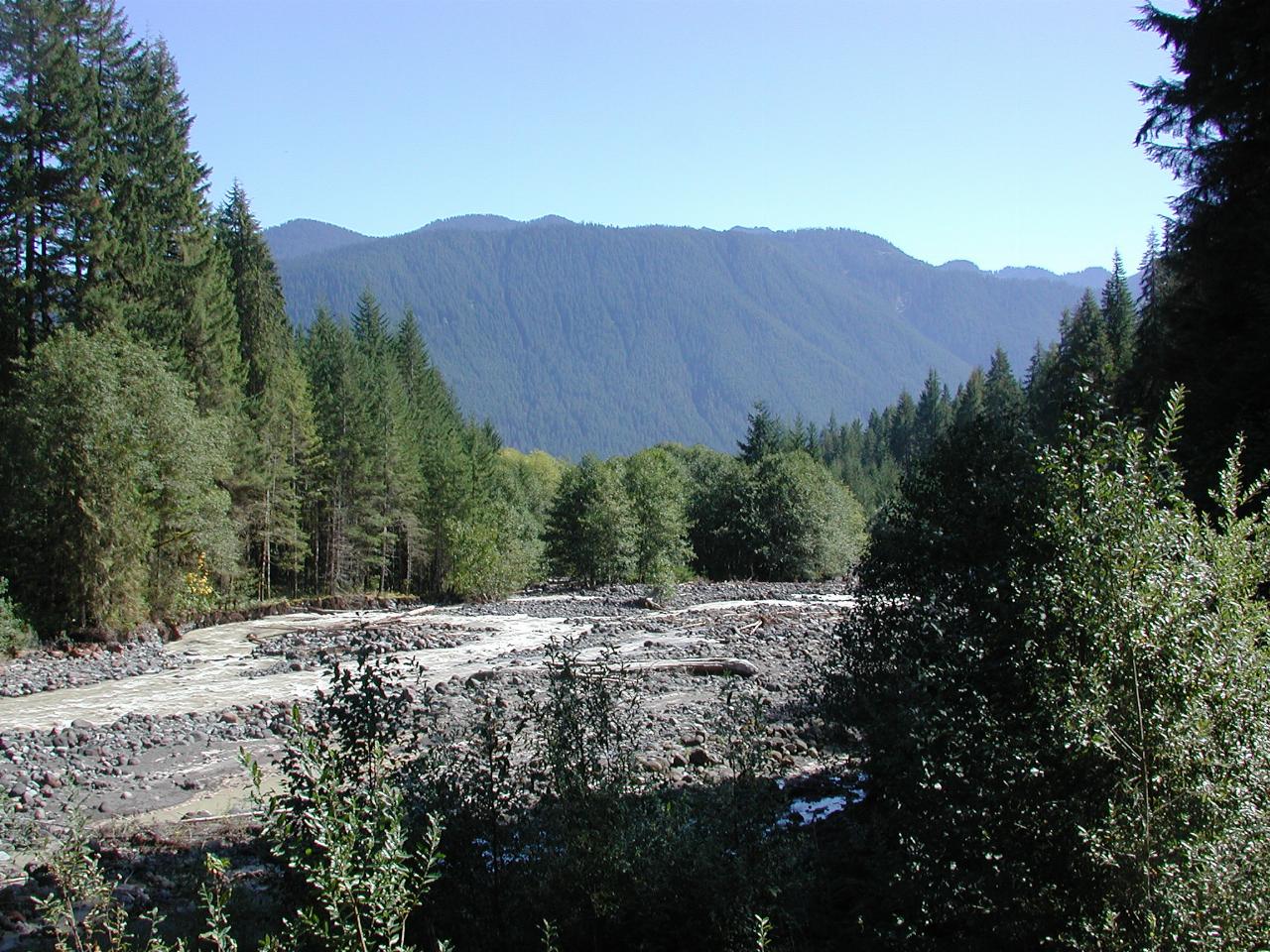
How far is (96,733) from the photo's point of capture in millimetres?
16609

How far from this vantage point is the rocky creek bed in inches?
494

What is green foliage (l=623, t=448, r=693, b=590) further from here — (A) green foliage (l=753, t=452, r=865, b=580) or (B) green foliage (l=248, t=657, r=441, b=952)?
(B) green foliage (l=248, t=657, r=441, b=952)

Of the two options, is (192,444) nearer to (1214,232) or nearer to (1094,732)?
(1214,232)

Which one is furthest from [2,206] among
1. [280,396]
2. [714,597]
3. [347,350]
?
[714,597]

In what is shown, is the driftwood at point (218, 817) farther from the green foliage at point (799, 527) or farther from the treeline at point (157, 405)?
the green foliage at point (799, 527)

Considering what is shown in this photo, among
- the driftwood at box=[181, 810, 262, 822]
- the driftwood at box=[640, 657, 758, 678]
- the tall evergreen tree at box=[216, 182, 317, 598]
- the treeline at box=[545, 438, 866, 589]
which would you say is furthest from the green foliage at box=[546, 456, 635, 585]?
the driftwood at box=[181, 810, 262, 822]

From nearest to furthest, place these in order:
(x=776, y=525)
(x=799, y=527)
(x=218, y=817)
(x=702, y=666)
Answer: (x=218, y=817), (x=702, y=666), (x=799, y=527), (x=776, y=525)

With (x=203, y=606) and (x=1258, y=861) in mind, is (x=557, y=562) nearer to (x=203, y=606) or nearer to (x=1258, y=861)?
(x=203, y=606)

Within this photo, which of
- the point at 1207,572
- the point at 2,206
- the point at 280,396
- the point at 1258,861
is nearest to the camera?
the point at 1258,861

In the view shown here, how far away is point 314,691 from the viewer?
14852 mm

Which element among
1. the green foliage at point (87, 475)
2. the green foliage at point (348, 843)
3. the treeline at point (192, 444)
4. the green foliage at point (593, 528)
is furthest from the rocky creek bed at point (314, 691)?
the green foliage at point (593, 528)

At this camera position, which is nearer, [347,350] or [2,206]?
[2,206]

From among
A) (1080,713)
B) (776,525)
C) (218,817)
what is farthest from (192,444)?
(776,525)

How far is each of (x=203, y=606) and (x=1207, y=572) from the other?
34.4 meters
